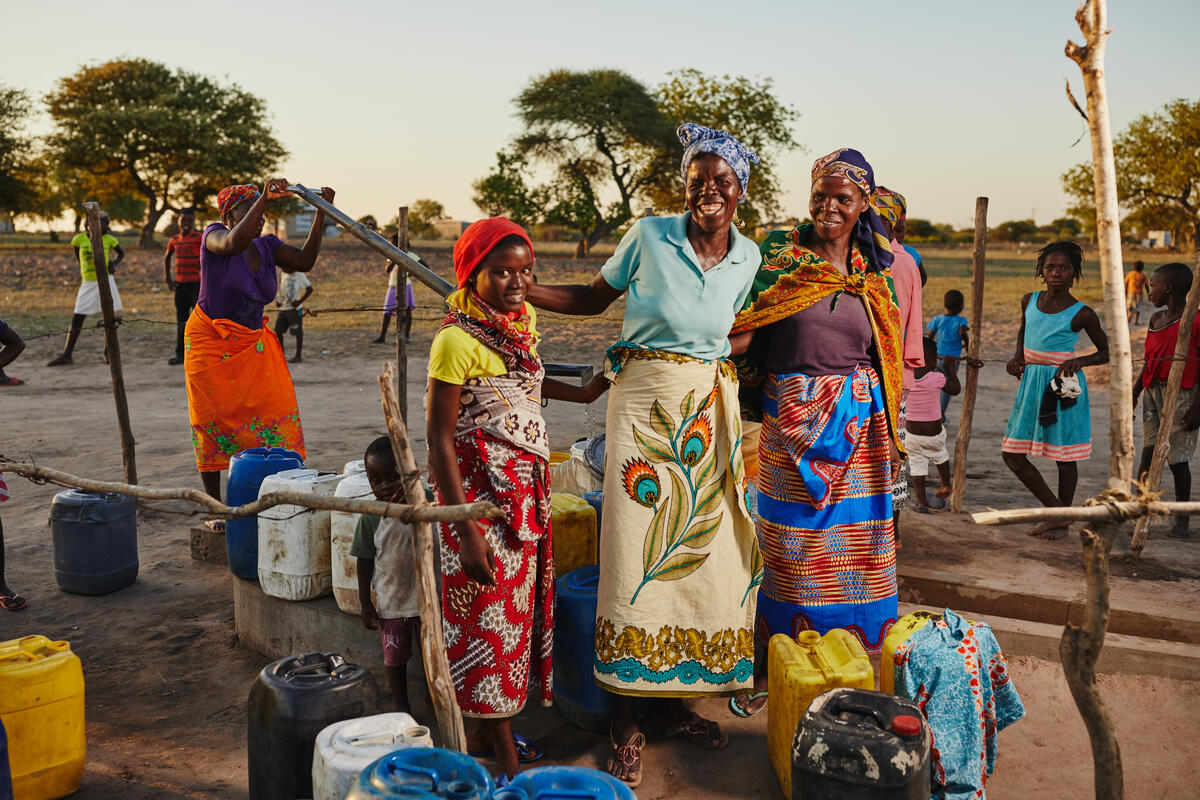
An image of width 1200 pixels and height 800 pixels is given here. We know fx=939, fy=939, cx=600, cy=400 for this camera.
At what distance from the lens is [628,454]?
3.00 m

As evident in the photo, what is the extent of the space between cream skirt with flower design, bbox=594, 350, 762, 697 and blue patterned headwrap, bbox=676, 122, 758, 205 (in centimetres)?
62

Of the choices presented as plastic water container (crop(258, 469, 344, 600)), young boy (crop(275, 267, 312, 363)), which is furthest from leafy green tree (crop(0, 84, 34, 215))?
plastic water container (crop(258, 469, 344, 600))

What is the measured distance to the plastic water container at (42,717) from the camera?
290cm

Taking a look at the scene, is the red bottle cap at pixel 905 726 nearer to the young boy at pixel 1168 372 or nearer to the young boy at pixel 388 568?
the young boy at pixel 388 568

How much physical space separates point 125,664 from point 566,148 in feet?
116

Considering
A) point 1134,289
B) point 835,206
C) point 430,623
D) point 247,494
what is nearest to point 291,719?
point 430,623

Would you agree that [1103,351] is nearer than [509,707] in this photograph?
No

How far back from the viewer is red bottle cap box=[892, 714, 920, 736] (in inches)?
96.6

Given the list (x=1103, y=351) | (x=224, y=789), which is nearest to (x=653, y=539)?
(x=224, y=789)

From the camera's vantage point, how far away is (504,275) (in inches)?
108

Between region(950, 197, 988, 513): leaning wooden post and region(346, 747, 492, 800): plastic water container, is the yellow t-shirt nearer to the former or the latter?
region(346, 747, 492, 800): plastic water container

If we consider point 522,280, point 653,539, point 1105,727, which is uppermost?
point 522,280

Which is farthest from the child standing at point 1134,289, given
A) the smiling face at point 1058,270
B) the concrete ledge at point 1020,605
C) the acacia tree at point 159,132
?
the acacia tree at point 159,132

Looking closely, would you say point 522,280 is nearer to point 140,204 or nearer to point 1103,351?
point 1103,351
